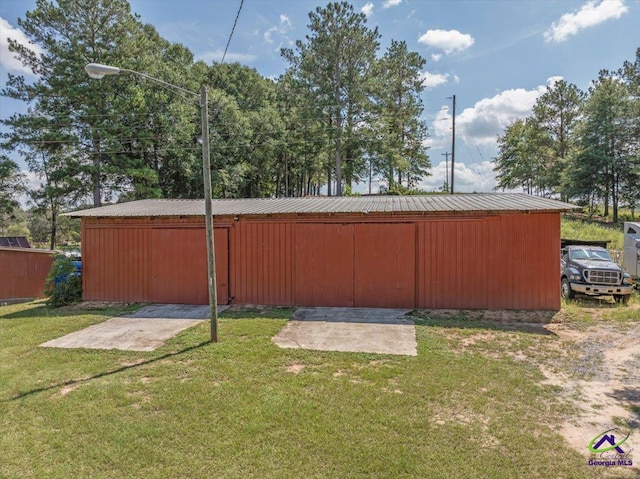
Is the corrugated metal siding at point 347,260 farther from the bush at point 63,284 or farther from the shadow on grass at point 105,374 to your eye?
the shadow on grass at point 105,374

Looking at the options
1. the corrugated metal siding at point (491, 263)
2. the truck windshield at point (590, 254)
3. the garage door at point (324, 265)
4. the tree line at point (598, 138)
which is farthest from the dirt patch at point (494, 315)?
the tree line at point (598, 138)

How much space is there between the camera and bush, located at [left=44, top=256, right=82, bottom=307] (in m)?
9.77

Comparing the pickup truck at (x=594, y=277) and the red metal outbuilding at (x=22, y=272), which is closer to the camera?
the pickup truck at (x=594, y=277)

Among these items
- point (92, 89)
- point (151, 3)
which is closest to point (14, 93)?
point (92, 89)

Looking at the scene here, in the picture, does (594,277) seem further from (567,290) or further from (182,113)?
(182,113)

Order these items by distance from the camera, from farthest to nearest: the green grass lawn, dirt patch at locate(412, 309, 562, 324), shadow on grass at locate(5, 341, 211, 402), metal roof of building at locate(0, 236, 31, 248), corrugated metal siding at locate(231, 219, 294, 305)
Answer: metal roof of building at locate(0, 236, 31, 248) < corrugated metal siding at locate(231, 219, 294, 305) < dirt patch at locate(412, 309, 562, 324) < shadow on grass at locate(5, 341, 211, 402) < the green grass lawn

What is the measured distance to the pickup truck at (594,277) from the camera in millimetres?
8781

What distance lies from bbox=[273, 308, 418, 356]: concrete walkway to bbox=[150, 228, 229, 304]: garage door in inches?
103

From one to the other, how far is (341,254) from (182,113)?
17.5m

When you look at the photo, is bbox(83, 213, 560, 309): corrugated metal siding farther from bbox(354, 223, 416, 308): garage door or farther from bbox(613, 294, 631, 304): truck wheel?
bbox(613, 294, 631, 304): truck wheel

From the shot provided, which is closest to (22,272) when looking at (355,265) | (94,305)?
(94,305)

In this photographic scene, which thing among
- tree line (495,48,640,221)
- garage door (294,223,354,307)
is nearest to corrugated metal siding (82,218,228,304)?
garage door (294,223,354,307)

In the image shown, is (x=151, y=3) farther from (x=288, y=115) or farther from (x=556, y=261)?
(x=288, y=115)

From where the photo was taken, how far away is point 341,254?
8766mm
